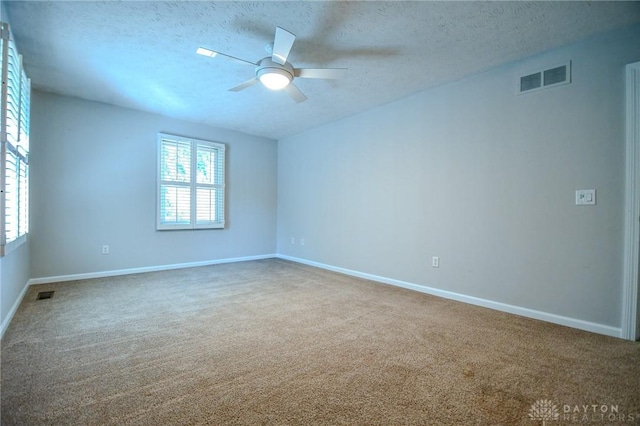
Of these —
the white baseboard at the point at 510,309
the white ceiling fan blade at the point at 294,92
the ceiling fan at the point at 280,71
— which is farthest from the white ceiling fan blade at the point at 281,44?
the white baseboard at the point at 510,309

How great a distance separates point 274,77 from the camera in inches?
102

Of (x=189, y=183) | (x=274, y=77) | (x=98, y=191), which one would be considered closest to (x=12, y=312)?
(x=98, y=191)

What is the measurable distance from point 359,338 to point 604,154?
2.48 m

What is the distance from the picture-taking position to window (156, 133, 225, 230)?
4.63m

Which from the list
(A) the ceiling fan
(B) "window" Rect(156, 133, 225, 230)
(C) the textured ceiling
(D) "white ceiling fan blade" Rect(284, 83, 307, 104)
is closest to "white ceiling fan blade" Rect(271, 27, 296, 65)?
(A) the ceiling fan

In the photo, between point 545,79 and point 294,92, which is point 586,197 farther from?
point 294,92

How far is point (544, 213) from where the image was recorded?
2605 millimetres

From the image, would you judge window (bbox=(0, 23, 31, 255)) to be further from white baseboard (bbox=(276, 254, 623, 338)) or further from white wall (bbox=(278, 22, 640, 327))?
white baseboard (bbox=(276, 254, 623, 338))

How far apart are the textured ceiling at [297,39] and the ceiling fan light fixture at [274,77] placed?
10.7 inches

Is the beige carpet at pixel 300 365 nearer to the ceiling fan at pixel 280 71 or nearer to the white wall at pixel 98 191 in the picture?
the white wall at pixel 98 191

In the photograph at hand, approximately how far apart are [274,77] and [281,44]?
43cm

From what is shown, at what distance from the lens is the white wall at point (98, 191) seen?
147 inches

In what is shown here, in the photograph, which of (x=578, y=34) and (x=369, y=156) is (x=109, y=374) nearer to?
(x=369, y=156)

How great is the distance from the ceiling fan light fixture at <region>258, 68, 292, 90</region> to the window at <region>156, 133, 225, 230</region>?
2.80 m
